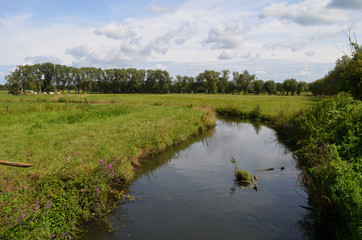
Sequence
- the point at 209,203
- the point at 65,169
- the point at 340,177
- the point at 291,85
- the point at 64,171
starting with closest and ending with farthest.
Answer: the point at 340,177
the point at 64,171
the point at 65,169
the point at 209,203
the point at 291,85

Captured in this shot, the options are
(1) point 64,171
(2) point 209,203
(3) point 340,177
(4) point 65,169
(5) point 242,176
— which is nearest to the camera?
(3) point 340,177

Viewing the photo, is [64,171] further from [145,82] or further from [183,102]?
[145,82]

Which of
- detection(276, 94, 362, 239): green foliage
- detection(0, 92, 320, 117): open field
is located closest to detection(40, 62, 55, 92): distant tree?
detection(0, 92, 320, 117): open field

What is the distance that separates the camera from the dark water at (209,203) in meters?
7.97

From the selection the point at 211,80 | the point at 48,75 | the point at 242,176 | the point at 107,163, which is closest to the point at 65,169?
the point at 107,163

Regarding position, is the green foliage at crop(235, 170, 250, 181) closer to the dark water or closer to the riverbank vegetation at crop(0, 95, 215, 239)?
the dark water

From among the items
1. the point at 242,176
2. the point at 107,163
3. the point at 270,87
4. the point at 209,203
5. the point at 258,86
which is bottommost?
the point at 209,203

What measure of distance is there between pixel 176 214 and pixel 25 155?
6.81 m

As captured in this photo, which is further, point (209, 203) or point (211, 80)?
point (211, 80)

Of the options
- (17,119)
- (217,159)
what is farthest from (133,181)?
(17,119)

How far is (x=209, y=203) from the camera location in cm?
992

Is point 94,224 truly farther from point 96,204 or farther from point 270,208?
point 270,208

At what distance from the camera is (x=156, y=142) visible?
651 inches

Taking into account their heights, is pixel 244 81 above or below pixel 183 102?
above
